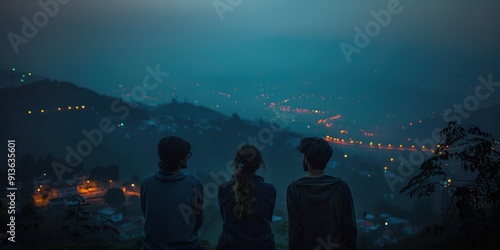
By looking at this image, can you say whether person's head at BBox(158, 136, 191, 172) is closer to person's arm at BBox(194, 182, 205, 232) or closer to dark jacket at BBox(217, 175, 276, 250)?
person's arm at BBox(194, 182, 205, 232)

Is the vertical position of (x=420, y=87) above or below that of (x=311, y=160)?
above

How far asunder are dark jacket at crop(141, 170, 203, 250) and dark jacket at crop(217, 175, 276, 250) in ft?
1.05

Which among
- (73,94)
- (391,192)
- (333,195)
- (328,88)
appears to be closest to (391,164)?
(391,192)

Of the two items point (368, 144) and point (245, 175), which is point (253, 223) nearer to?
point (245, 175)

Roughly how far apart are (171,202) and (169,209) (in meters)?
0.07

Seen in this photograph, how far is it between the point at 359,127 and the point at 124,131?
5965 centimetres

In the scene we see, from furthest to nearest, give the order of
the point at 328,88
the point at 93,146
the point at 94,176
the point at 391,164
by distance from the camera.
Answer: the point at 328,88
the point at 391,164
the point at 93,146
the point at 94,176

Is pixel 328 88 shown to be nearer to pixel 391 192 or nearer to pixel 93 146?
pixel 391 192

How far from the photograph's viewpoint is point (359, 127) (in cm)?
8150

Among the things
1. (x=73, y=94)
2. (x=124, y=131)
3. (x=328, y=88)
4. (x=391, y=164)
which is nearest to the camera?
(x=391, y=164)

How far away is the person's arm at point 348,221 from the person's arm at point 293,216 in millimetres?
423

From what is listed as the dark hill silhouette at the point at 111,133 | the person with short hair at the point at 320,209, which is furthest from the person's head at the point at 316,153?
the dark hill silhouette at the point at 111,133

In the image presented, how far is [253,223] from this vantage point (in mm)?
2879

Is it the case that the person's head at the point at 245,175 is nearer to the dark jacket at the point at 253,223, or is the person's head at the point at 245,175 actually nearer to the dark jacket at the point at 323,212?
the dark jacket at the point at 253,223
